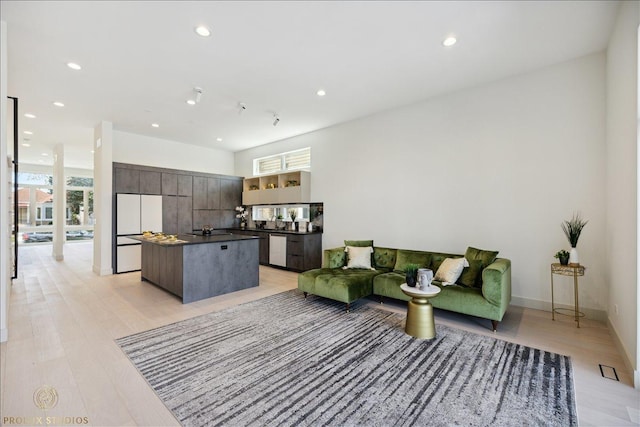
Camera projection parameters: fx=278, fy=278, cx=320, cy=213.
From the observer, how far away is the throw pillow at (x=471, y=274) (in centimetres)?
353

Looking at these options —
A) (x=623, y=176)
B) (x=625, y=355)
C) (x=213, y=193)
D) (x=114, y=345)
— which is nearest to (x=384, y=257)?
(x=625, y=355)

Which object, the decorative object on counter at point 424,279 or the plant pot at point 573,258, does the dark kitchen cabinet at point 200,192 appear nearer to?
the decorative object on counter at point 424,279

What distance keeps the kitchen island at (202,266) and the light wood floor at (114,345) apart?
19cm

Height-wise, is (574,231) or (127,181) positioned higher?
(127,181)

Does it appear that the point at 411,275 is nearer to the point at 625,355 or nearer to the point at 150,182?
the point at 625,355

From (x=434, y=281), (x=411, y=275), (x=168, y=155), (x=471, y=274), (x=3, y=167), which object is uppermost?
(x=168, y=155)

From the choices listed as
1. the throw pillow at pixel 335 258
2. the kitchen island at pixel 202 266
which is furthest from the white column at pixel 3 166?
the throw pillow at pixel 335 258

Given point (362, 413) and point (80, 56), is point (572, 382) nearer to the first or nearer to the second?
point (362, 413)

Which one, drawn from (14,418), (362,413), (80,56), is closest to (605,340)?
(362,413)

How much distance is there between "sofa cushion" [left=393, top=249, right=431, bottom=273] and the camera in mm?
4082

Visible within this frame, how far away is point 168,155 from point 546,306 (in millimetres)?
8144

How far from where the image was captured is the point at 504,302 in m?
3.11

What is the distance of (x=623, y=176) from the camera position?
2555mm

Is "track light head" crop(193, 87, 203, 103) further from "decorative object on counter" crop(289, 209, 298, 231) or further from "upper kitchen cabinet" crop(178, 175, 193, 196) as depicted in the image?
"decorative object on counter" crop(289, 209, 298, 231)
